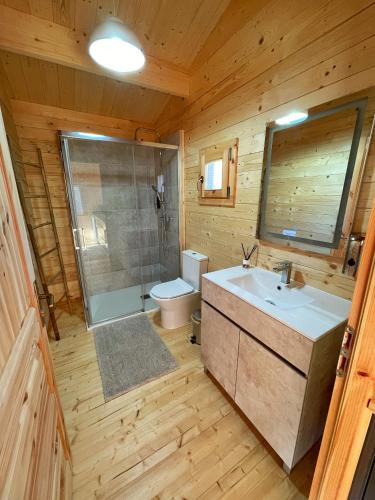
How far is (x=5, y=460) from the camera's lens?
1.44 feet

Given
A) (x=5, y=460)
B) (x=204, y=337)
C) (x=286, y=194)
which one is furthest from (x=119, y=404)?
(x=286, y=194)

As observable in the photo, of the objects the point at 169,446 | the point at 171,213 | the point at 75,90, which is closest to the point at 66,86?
the point at 75,90

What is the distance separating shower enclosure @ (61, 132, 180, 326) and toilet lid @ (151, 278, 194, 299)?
1.73ft

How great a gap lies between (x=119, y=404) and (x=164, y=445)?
44 cm

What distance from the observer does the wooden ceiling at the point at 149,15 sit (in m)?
1.54

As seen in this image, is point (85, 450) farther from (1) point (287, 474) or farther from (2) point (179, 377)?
(1) point (287, 474)

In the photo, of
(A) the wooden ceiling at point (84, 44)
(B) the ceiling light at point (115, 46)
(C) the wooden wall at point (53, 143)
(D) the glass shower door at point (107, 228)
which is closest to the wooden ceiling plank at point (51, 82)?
(A) the wooden ceiling at point (84, 44)

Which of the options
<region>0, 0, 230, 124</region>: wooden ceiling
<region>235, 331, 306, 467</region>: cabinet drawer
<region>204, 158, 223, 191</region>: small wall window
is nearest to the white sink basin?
<region>235, 331, 306, 467</region>: cabinet drawer

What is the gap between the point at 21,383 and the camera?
60 cm

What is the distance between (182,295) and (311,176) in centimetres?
157

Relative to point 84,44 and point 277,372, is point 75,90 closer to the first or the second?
point 84,44

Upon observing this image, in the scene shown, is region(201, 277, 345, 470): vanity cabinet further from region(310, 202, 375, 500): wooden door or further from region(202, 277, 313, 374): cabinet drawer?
region(310, 202, 375, 500): wooden door

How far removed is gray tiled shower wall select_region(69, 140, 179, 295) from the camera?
2596mm

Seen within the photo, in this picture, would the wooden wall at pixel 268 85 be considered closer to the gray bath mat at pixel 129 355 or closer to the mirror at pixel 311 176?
the mirror at pixel 311 176
